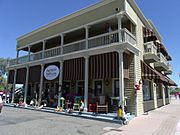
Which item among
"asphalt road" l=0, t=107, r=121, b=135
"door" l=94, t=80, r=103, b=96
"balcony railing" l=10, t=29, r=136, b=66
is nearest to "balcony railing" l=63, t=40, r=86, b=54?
"balcony railing" l=10, t=29, r=136, b=66

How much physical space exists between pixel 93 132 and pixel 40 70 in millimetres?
11405

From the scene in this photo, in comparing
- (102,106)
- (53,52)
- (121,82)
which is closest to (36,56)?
(53,52)

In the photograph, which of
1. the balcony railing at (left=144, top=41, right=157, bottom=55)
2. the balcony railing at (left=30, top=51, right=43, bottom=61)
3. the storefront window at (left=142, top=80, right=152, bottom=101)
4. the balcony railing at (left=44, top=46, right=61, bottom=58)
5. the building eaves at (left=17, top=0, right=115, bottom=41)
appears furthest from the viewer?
the balcony railing at (left=30, top=51, right=43, bottom=61)

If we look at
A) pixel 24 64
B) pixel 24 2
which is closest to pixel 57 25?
pixel 24 2

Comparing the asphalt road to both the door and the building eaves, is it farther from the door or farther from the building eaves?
the building eaves

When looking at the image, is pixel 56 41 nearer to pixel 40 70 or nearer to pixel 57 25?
pixel 57 25

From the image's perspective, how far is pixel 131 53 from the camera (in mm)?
12266

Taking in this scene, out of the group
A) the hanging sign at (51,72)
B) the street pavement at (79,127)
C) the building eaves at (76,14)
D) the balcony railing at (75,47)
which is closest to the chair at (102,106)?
the street pavement at (79,127)

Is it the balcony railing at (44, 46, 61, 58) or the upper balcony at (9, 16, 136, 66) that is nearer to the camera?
the upper balcony at (9, 16, 136, 66)

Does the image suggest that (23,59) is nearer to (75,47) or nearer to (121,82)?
(75,47)

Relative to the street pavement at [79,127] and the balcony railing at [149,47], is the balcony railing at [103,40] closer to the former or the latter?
the balcony railing at [149,47]

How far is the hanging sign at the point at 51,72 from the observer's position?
15164mm

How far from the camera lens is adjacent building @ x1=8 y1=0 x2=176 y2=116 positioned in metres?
11.5

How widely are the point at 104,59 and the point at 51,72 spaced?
6.09m
